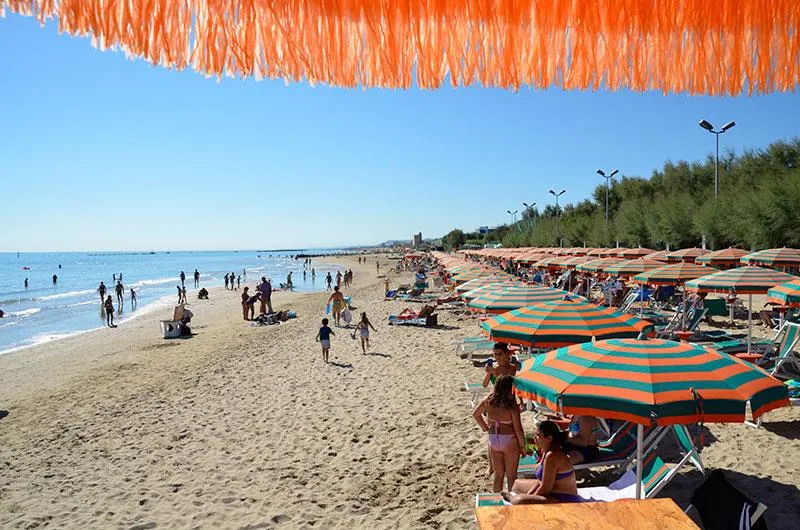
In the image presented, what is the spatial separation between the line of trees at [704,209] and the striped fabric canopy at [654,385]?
83.1 feet

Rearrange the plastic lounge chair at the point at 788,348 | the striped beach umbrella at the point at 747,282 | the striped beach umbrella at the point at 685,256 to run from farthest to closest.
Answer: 1. the striped beach umbrella at the point at 685,256
2. the striped beach umbrella at the point at 747,282
3. the plastic lounge chair at the point at 788,348

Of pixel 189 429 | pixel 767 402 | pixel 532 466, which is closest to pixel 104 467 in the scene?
pixel 189 429

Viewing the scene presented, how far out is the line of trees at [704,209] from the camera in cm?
2511

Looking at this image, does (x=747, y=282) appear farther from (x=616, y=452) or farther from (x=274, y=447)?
(x=274, y=447)

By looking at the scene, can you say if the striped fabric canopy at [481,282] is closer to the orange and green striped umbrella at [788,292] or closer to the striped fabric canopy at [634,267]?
the striped fabric canopy at [634,267]

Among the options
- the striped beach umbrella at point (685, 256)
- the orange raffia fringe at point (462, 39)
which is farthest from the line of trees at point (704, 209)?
the orange raffia fringe at point (462, 39)

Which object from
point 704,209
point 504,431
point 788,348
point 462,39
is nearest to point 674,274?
point 788,348

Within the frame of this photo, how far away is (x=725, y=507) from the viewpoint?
3.66 meters

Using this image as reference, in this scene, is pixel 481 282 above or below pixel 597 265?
below

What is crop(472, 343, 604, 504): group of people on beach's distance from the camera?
4105 mm

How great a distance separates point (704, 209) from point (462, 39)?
35.5 metres

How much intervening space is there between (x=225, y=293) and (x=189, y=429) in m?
33.3

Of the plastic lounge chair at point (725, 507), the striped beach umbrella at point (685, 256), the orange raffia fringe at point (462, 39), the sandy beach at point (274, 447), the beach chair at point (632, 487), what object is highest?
the orange raffia fringe at point (462, 39)

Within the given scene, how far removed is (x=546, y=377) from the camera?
4262 mm
